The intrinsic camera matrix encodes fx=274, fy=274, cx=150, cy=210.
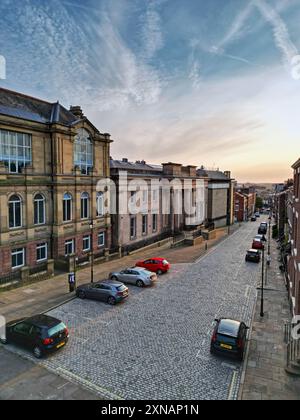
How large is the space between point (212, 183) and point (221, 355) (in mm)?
48446

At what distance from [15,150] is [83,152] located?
7690 millimetres

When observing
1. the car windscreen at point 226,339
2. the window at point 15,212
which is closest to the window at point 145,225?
the window at point 15,212

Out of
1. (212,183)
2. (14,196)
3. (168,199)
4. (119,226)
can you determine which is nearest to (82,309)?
(14,196)

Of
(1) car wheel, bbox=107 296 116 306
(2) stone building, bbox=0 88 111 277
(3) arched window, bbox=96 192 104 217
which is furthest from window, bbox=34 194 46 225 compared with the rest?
(1) car wheel, bbox=107 296 116 306

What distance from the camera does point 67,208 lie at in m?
27.0

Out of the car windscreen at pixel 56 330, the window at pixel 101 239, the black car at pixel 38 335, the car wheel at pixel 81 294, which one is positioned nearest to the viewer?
the black car at pixel 38 335

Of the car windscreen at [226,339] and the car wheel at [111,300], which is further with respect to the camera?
the car wheel at [111,300]

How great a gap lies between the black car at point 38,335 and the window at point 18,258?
1019 cm

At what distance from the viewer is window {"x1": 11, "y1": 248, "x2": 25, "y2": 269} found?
886 inches

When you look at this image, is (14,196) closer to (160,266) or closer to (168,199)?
(160,266)

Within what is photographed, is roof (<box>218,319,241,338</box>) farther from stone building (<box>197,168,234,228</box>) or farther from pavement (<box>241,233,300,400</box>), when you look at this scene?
stone building (<box>197,168,234,228</box>)

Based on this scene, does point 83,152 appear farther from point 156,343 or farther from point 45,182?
point 156,343

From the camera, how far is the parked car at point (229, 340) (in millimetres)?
11883

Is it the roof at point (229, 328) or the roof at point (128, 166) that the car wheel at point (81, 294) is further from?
the roof at point (128, 166)
